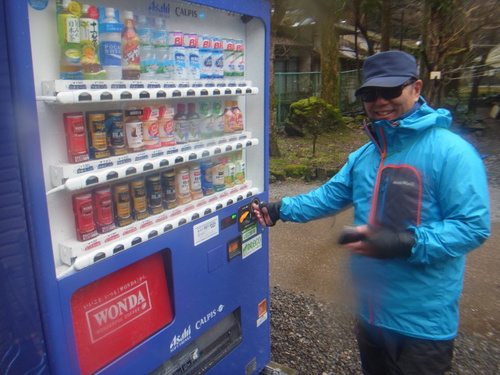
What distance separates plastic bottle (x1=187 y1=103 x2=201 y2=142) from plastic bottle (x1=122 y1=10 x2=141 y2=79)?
0.40 meters

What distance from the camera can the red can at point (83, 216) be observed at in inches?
68.6

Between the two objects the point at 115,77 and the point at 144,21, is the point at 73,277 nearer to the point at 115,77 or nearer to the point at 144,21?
the point at 115,77

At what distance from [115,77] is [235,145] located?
2.58 ft

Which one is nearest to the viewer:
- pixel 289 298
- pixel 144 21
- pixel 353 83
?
pixel 144 21

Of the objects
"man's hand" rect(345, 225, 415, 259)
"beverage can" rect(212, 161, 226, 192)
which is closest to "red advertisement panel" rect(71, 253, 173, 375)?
"beverage can" rect(212, 161, 226, 192)

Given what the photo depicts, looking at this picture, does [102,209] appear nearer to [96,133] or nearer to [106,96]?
[96,133]

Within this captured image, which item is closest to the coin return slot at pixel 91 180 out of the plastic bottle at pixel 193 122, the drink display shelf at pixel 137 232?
the drink display shelf at pixel 137 232

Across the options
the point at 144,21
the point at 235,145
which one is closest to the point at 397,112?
the point at 235,145

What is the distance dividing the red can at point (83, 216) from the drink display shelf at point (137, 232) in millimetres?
30

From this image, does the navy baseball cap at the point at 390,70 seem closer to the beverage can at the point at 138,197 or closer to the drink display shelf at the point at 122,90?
the drink display shelf at the point at 122,90

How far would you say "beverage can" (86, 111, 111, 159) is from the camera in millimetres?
1748

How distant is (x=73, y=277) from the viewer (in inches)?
63.5

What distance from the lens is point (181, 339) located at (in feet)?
7.06

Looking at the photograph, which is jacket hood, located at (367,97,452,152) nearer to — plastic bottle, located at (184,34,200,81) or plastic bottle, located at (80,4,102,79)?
plastic bottle, located at (184,34,200,81)
